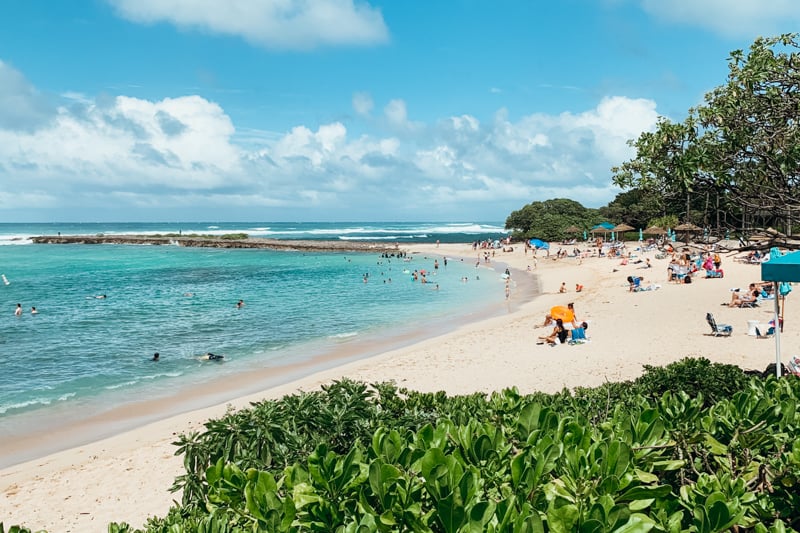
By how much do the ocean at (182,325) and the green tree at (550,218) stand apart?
1961cm

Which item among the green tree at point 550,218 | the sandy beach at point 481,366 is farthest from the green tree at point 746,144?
the green tree at point 550,218

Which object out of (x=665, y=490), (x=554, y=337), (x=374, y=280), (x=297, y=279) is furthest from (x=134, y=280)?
(x=665, y=490)

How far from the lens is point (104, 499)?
311 inches

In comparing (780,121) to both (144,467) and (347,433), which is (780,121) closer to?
(347,433)

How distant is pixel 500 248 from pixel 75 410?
5294 centimetres

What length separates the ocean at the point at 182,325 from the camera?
14484mm

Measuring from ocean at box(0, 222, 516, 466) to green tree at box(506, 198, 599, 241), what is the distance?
64.4ft

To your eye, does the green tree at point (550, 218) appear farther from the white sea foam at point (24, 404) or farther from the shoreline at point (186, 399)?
the white sea foam at point (24, 404)

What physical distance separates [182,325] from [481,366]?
14.9 m

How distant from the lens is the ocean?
1448 centimetres

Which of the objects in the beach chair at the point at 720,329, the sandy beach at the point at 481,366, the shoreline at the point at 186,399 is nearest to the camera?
the sandy beach at the point at 481,366

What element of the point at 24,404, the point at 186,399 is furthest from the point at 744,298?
the point at 24,404

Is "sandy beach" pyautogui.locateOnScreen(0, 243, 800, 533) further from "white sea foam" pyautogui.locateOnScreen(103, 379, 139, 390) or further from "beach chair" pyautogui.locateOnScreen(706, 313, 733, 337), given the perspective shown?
"white sea foam" pyautogui.locateOnScreen(103, 379, 139, 390)

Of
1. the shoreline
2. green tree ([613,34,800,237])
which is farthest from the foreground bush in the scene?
the shoreline
